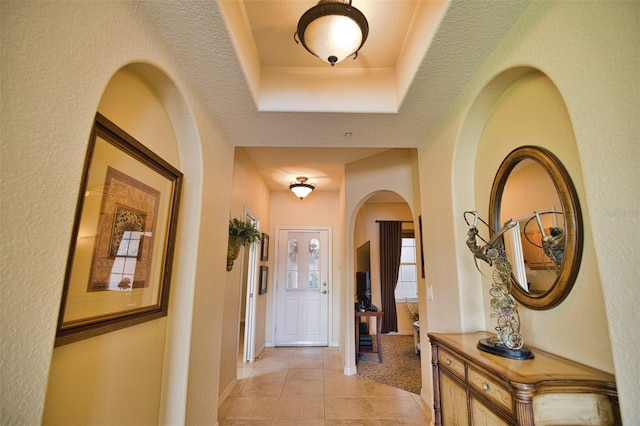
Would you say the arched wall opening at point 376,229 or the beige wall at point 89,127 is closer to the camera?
the beige wall at point 89,127

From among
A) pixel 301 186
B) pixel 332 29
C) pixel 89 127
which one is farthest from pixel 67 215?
pixel 301 186

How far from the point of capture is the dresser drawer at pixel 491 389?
3.76 feet

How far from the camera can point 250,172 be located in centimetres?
424

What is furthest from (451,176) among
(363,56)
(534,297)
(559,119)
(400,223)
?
(400,223)

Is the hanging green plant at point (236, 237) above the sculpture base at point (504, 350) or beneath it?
above

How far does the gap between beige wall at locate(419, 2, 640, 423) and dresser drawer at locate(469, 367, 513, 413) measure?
0.33m

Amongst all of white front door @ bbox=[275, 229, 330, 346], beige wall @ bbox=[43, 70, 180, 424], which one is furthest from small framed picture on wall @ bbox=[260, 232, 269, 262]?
beige wall @ bbox=[43, 70, 180, 424]

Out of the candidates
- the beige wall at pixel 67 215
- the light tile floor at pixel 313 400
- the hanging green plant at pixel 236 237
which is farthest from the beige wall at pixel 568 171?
the hanging green plant at pixel 236 237

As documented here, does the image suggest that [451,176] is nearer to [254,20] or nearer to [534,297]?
[534,297]

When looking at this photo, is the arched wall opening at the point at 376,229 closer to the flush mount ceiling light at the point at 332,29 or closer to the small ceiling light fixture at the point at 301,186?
the small ceiling light fixture at the point at 301,186

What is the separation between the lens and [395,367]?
14.0ft

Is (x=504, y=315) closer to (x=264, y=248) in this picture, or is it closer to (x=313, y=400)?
(x=313, y=400)

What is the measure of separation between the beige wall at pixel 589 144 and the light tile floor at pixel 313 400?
61.0 inches

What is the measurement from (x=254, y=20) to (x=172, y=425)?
266cm
